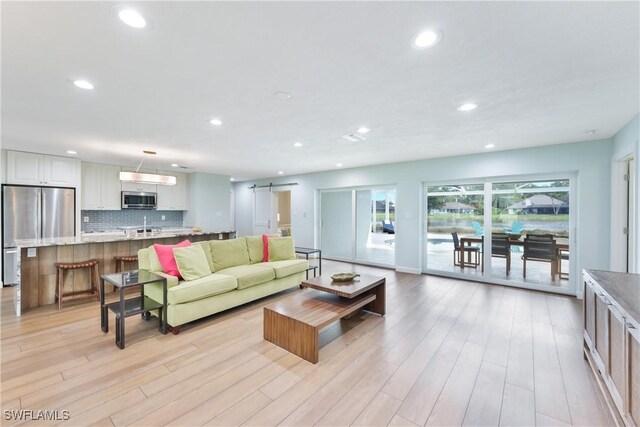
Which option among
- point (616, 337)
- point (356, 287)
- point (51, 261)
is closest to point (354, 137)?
point (356, 287)

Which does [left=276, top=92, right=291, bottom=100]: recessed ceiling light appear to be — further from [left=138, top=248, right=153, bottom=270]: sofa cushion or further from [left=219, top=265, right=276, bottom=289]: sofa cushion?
[left=138, top=248, right=153, bottom=270]: sofa cushion

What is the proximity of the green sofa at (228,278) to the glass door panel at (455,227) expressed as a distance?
2953 millimetres

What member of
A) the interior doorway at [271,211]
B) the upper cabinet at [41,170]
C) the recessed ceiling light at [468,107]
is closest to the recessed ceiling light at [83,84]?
the recessed ceiling light at [468,107]

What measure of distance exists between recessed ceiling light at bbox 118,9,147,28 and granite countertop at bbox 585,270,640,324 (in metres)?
3.14

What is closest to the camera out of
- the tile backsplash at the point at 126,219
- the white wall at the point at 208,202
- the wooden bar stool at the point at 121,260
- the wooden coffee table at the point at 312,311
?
the wooden coffee table at the point at 312,311

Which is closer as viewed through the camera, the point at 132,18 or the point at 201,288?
the point at 132,18

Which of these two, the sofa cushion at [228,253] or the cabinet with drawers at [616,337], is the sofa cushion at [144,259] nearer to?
the sofa cushion at [228,253]

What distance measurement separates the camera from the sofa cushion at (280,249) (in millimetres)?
4633

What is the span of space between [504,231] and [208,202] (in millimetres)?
7088

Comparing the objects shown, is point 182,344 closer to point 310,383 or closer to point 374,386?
point 310,383

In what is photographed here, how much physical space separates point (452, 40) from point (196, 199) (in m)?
7.08

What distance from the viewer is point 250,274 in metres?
3.69

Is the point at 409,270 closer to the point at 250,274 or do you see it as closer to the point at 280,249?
the point at 280,249

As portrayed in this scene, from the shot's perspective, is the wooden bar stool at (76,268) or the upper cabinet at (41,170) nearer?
the wooden bar stool at (76,268)
